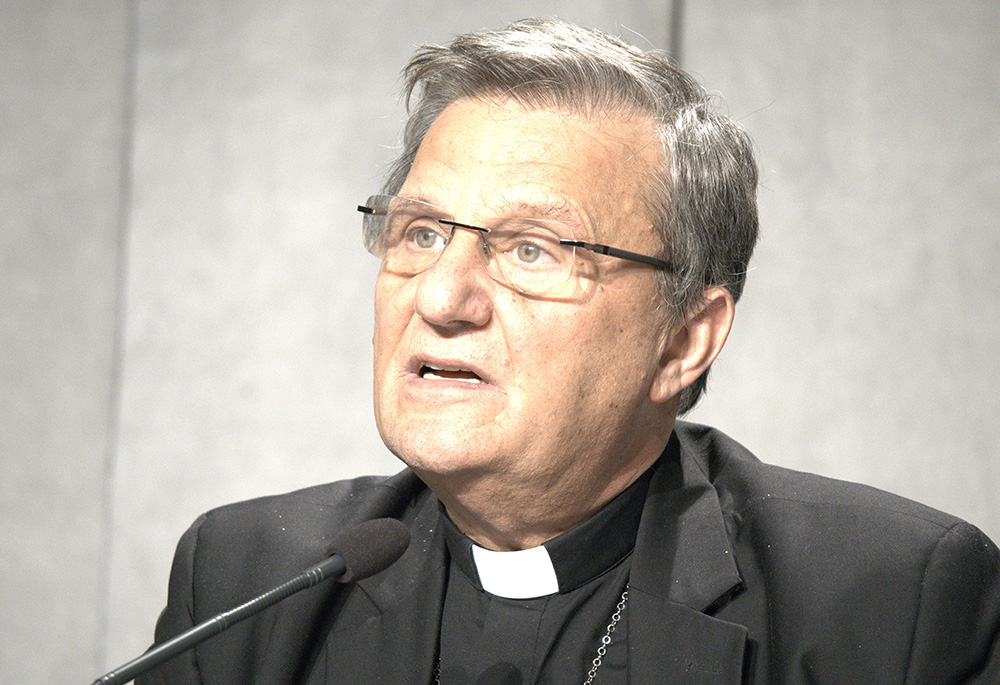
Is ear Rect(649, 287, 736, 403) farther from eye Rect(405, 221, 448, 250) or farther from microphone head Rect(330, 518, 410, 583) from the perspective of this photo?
microphone head Rect(330, 518, 410, 583)

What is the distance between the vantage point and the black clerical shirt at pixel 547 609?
1686 millimetres

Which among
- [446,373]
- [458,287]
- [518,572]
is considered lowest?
[518,572]

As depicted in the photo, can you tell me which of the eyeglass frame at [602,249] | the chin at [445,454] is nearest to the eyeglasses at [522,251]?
the eyeglass frame at [602,249]

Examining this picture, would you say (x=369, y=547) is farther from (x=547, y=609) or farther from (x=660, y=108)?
(x=660, y=108)

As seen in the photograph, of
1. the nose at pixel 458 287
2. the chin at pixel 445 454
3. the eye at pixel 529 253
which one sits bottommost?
the chin at pixel 445 454

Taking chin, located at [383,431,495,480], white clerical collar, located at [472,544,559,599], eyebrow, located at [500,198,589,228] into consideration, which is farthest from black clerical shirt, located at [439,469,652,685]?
eyebrow, located at [500,198,589,228]

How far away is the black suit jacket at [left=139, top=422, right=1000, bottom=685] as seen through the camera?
156cm

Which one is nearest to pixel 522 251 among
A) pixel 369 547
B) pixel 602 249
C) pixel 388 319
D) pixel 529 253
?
pixel 529 253

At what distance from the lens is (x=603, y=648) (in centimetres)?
169

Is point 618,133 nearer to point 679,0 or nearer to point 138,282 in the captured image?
point 679,0

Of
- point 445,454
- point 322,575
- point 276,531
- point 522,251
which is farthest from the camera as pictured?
point 276,531

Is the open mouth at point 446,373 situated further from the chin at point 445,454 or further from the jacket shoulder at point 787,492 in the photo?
the jacket shoulder at point 787,492

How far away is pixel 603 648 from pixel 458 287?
65 cm

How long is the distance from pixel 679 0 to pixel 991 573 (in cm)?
184
